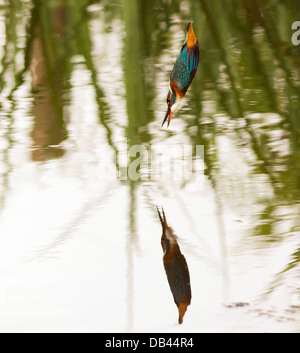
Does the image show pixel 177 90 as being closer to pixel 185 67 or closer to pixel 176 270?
pixel 185 67

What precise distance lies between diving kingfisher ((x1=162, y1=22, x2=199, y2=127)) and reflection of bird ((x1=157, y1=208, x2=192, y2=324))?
0.25 metres

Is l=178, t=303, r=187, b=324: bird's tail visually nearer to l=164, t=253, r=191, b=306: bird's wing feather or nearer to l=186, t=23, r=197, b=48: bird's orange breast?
l=164, t=253, r=191, b=306: bird's wing feather

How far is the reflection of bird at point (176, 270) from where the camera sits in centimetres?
61

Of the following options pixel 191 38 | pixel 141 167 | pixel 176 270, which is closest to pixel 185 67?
pixel 191 38

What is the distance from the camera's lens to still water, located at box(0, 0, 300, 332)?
0.61m

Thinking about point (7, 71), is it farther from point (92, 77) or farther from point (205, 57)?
point (205, 57)

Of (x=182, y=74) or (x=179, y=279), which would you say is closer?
(x=179, y=279)

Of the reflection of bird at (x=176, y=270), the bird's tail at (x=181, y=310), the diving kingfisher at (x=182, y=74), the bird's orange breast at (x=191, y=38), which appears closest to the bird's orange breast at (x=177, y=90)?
the diving kingfisher at (x=182, y=74)

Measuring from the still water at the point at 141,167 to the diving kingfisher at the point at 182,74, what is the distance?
0.6 inches

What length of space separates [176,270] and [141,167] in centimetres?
21

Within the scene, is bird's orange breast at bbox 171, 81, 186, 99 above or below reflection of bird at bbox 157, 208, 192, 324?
above

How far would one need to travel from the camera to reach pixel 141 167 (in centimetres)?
82

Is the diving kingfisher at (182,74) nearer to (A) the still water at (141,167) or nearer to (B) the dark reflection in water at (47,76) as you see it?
(A) the still water at (141,167)

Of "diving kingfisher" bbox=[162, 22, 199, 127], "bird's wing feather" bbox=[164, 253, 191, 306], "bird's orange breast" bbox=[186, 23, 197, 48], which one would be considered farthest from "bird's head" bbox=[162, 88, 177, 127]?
"bird's wing feather" bbox=[164, 253, 191, 306]
